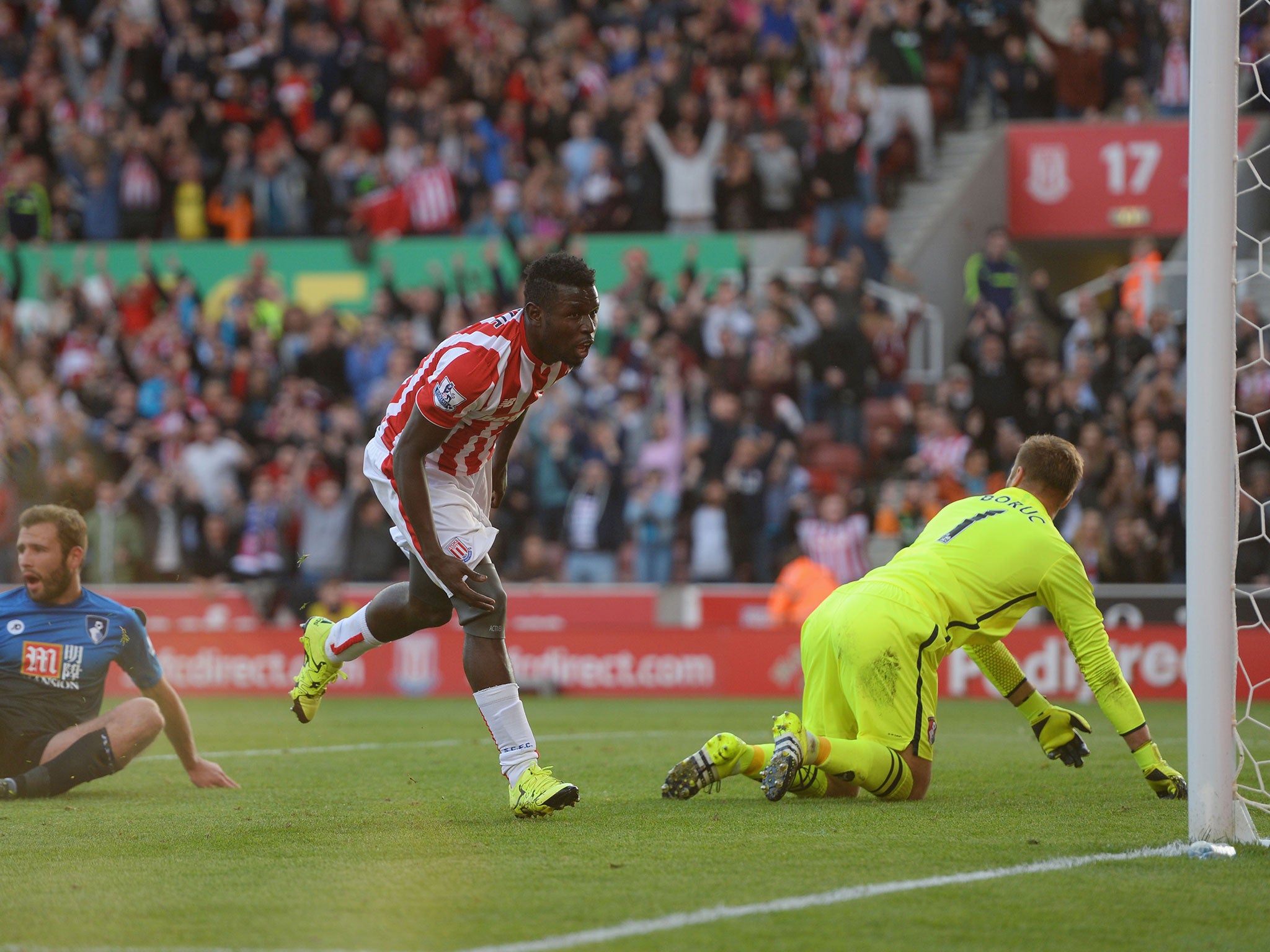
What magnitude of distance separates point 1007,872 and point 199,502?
14411 mm

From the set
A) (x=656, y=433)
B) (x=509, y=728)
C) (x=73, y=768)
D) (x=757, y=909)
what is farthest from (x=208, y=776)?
(x=656, y=433)

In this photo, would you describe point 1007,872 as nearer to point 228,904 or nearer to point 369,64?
point 228,904

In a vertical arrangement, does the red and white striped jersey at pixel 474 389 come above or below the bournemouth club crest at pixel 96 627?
above

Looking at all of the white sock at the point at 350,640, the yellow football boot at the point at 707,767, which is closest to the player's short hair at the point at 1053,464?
the yellow football boot at the point at 707,767

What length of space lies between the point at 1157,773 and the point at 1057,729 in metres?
0.69

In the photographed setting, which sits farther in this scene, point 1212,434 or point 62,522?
point 62,522

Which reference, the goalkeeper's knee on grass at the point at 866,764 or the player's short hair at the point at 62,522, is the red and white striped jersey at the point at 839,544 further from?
the player's short hair at the point at 62,522

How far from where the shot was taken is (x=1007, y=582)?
688cm

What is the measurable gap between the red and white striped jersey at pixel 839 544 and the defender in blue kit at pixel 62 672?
31.2 feet

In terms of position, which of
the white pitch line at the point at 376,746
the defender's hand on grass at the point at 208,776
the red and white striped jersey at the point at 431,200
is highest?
the red and white striped jersey at the point at 431,200

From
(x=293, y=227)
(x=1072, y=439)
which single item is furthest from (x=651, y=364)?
(x=293, y=227)

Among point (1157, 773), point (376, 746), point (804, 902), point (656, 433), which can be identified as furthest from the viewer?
point (656, 433)

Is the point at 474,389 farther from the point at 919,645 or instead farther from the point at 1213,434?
the point at 1213,434

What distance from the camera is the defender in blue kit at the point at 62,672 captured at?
7.51 m
